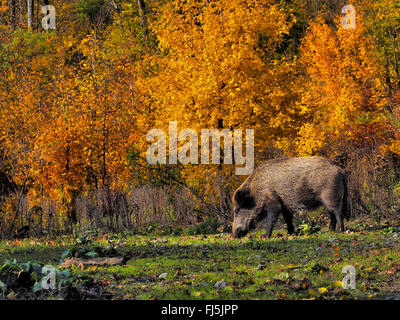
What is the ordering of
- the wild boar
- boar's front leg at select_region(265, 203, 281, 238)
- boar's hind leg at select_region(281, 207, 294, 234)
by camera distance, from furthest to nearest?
boar's hind leg at select_region(281, 207, 294, 234), boar's front leg at select_region(265, 203, 281, 238), the wild boar

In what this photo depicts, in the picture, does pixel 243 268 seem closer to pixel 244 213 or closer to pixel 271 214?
pixel 271 214

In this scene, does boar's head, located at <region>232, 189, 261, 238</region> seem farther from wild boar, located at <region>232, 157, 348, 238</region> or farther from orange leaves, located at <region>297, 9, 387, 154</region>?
orange leaves, located at <region>297, 9, 387, 154</region>

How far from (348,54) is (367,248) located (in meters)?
28.4

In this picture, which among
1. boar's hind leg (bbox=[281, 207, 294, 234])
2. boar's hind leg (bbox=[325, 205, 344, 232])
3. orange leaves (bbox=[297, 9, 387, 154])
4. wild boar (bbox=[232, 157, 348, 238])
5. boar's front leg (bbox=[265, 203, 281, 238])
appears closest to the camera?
boar's hind leg (bbox=[325, 205, 344, 232])

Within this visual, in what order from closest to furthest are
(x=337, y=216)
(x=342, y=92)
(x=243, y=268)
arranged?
(x=243, y=268) → (x=337, y=216) → (x=342, y=92)

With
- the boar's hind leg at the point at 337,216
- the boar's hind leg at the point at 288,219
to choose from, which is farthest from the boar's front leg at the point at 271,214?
the boar's hind leg at the point at 337,216

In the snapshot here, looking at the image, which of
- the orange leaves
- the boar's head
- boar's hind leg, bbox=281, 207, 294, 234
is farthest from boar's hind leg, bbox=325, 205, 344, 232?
the orange leaves

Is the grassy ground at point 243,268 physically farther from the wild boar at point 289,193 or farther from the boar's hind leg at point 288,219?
the boar's hind leg at point 288,219

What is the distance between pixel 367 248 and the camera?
11.5 metres

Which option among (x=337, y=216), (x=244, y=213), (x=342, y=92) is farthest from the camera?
(x=342, y=92)

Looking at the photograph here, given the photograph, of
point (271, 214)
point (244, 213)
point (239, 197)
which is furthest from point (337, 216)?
point (239, 197)

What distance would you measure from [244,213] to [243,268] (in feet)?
22.8

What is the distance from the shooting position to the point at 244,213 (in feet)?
55.1

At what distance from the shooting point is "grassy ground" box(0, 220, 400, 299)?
25.7ft
